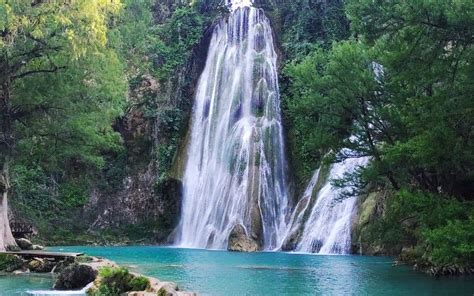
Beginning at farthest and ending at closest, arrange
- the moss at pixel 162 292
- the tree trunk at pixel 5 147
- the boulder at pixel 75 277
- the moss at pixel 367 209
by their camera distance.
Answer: the moss at pixel 367 209
the tree trunk at pixel 5 147
the boulder at pixel 75 277
the moss at pixel 162 292

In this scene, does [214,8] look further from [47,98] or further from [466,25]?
[466,25]

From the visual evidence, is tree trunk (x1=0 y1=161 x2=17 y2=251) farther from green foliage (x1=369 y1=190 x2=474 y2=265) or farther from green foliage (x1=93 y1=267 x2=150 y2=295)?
green foliage (x1=369 y1=190 x2=474 y2=265)

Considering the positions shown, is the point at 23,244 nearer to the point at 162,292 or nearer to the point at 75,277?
the point at 75,277

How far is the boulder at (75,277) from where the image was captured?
40.5 ft

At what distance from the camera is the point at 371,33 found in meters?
10.4

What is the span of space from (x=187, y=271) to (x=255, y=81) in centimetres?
1956

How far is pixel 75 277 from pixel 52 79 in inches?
336

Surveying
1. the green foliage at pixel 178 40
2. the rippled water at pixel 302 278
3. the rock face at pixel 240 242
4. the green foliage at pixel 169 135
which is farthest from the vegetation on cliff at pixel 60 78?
the rock face at pixel 240 242

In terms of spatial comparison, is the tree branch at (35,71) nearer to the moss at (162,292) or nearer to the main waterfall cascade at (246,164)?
the moss at (162,292)

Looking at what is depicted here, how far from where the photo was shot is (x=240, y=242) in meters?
27.5

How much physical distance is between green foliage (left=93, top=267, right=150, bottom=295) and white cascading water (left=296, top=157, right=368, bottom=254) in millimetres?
14069

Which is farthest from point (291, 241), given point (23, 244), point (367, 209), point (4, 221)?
point (4, 221)

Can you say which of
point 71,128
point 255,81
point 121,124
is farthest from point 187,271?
point 121,124

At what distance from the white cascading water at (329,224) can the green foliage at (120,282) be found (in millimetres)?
14069
